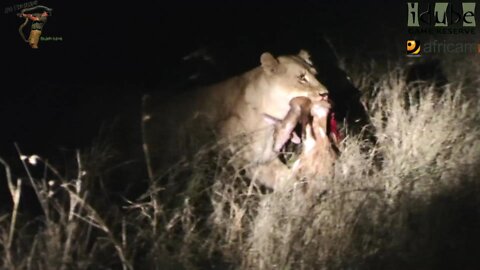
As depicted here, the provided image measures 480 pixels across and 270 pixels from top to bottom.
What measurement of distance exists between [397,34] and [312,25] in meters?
0.60

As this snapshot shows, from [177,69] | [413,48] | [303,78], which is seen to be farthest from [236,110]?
[413,48]

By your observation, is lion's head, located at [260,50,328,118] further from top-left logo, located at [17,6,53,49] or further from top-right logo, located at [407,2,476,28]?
top-left logo, located at [17,6,53,49]

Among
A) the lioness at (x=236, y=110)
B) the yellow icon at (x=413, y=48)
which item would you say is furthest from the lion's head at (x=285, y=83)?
the yellow icon at (x=413, y=48)

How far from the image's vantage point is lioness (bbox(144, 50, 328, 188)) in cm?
354

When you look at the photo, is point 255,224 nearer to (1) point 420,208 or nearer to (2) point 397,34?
(1) point 420,208

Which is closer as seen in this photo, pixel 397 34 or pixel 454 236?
pixel 454 236

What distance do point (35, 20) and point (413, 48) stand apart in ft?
8.56

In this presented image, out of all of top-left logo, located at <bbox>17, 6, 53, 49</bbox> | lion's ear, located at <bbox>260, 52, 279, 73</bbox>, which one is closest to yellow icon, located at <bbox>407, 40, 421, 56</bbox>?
lion's ear, located at <bbox>260, 52, 279, 73</bbox>

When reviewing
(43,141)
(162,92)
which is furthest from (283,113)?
(43,141)

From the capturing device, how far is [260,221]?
9.38 feet

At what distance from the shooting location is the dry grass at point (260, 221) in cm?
260

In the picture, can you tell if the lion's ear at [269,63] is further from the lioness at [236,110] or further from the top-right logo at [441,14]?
the top-right logo at [441,14]

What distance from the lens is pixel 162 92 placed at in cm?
394

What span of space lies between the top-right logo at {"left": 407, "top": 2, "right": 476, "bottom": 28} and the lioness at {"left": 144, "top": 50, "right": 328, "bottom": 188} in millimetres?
940
